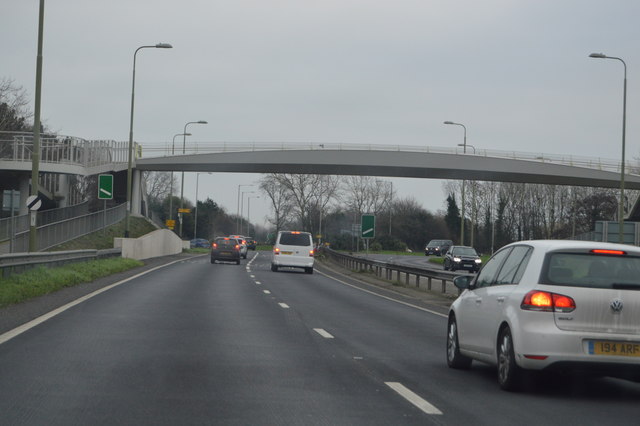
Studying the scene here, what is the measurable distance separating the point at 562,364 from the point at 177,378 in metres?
3.70

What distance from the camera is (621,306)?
349 inches

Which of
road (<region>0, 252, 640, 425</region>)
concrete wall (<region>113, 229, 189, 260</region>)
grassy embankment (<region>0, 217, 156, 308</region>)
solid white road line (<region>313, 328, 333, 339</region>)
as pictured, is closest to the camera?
road (<region>0, 252, 640, 425</region>)

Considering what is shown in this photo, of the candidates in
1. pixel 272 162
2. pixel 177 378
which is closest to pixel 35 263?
pixel 177 378

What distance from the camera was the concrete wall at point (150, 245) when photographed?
4725 centimetres

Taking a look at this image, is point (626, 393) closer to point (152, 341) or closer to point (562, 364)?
point (562, 364)

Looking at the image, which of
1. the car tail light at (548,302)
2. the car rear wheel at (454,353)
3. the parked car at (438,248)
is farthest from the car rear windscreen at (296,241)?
the parked car at (438,248)

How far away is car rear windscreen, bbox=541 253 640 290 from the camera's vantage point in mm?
8977

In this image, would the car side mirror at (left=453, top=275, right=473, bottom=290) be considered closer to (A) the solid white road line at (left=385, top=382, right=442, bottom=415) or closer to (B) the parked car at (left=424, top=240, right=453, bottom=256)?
(A) the solid white road line at (left=385, top=382, right=442, bottom=415)

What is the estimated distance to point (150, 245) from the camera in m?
56.2

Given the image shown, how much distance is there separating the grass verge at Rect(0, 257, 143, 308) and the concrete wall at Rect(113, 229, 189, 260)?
12057 millimetres

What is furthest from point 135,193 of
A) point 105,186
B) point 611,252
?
point 611,252

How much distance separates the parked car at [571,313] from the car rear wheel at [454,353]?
134cm

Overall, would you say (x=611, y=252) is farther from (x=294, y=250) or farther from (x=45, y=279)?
(x=294, y=250)

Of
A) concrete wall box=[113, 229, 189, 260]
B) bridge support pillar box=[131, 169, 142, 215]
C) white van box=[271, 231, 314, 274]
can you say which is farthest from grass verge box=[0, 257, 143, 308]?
bridge support pillar box=[131, 169, 142, 215]
